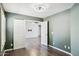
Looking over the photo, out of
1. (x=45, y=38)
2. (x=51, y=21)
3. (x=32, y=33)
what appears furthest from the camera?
(x=32, y=33)

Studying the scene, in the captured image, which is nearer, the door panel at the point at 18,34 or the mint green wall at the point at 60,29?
the mint green wall at the point at 60,29

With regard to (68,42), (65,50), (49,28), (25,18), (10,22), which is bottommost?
(65,50)

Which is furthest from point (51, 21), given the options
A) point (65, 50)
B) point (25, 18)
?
point (65, 50)

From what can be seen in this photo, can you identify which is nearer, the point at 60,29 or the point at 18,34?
the point at 60,29

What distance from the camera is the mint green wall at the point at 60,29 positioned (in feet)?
10.2

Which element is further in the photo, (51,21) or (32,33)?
(32,33)

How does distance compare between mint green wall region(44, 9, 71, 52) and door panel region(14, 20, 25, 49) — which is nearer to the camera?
mint green wall region(44, 9, 71, 52)

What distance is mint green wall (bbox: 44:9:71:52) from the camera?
3.10 m

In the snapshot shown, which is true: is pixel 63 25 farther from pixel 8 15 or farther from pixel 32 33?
pixel 32 33

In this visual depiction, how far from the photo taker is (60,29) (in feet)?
11.6

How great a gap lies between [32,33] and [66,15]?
5.94 metres

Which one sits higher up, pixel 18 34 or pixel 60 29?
pixel 60 29

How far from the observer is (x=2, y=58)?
0.71m

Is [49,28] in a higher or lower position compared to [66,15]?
lower
